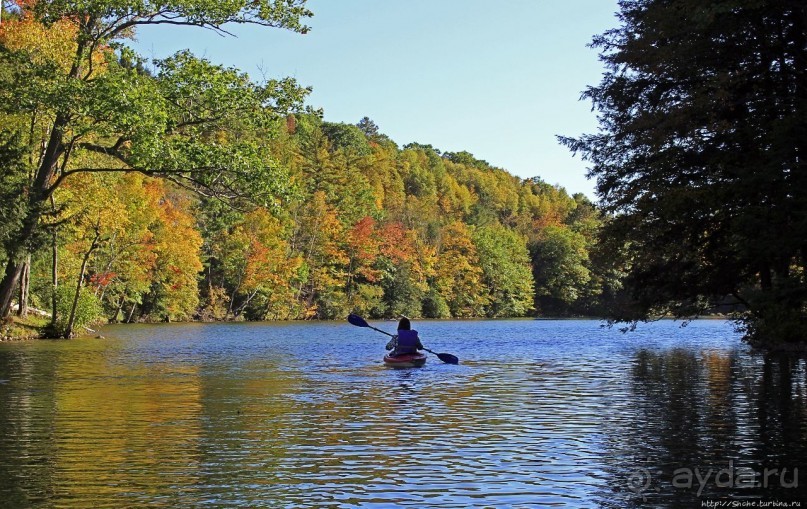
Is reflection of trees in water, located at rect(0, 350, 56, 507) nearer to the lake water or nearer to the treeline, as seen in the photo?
the lake water

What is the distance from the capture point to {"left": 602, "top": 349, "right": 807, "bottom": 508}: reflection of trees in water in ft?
30.0

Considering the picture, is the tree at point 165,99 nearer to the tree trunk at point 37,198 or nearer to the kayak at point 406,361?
the tree trunk at point 37,198

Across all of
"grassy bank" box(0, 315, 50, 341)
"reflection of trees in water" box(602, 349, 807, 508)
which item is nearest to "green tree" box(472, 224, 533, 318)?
"grassy bank" box(0, 315, 50, 341)

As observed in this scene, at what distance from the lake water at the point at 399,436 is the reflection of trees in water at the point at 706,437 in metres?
0.04

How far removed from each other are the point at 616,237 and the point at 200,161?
14609mm

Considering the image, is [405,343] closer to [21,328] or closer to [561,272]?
[21,328]

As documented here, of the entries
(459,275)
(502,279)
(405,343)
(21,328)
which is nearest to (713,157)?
(405,343)

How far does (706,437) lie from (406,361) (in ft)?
45.0

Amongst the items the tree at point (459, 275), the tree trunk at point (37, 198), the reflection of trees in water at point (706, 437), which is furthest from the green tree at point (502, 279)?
the reflection of trees in water at point (706, 437)

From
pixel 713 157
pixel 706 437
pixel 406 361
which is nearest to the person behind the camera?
pixel 706 437

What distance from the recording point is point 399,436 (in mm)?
12781

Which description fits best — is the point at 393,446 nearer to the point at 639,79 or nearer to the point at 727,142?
the point at 727,142

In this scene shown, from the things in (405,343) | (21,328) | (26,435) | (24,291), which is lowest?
(26,435)

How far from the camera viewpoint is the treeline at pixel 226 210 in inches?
1222
